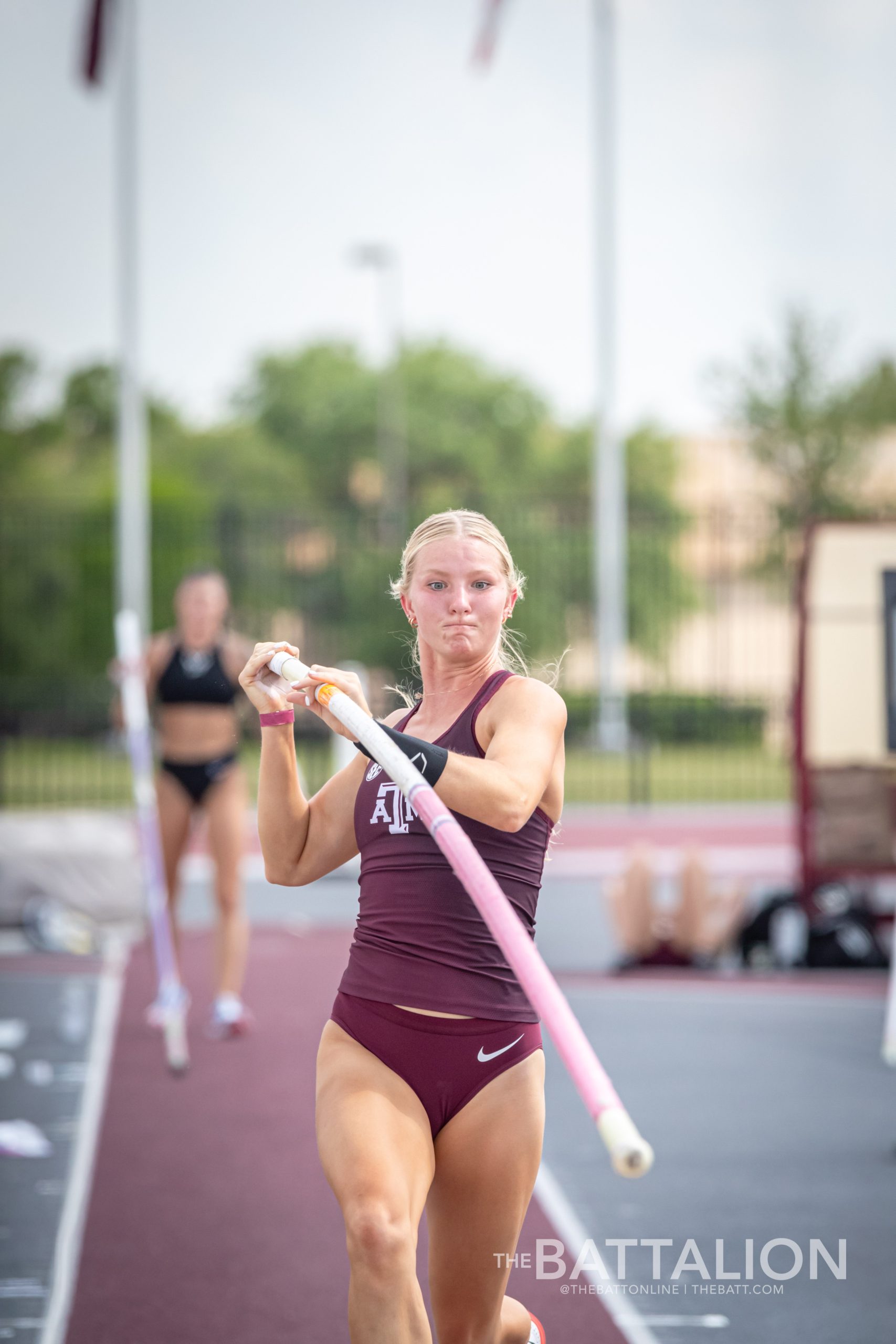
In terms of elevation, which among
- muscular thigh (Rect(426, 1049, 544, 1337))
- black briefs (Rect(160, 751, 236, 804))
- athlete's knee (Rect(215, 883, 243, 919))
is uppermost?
black briefs (Rect(160, 751, 236, 804))

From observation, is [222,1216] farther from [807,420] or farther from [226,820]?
[807,420]

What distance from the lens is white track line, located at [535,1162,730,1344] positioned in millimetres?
4145

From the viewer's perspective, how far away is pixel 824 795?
9.66 metres

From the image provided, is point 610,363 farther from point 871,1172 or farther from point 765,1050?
point 871,1172

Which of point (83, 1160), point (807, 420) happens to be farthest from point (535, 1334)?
point (807, 420)

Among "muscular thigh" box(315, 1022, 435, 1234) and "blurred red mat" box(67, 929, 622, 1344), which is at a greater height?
"muscular thigh" box(315, 1022, 435, 1234)

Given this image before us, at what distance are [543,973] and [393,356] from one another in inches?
1565

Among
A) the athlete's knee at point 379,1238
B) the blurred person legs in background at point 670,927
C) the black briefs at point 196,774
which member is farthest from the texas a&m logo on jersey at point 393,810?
the blurred person legs in background at point 670,927

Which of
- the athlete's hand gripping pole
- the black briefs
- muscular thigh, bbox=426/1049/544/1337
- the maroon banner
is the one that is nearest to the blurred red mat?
the athlete's hand gripping pole

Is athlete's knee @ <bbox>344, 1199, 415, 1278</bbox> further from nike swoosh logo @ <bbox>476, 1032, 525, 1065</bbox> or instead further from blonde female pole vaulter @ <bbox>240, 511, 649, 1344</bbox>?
nike swoosh logo @ <bbox>476, 1032, 525, 1065</bbox>

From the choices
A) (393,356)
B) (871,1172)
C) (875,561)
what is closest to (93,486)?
(393,356)

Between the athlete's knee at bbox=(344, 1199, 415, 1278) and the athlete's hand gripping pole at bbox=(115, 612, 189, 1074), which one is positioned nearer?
the athlete's knee at bbox=(344, 1199, 415, 1278)

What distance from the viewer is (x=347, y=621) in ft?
103

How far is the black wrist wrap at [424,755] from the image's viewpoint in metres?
2.64
